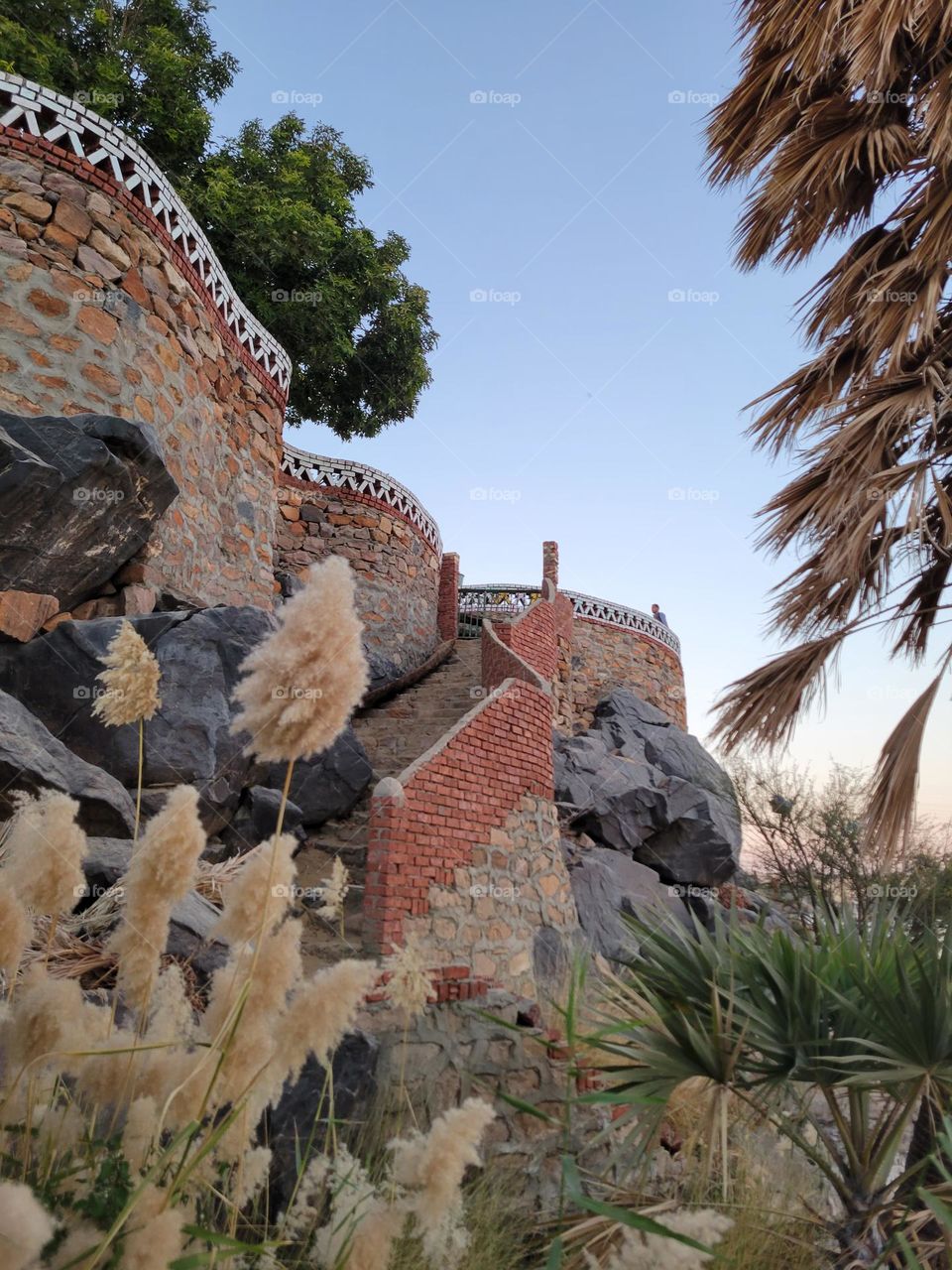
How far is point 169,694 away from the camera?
6.10 m

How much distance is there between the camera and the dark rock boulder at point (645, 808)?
1375cm

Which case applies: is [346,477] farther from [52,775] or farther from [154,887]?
[154,887]

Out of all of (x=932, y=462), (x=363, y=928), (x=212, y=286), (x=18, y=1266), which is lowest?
(x=18, y=1266)

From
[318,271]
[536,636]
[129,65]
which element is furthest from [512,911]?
[129,65]

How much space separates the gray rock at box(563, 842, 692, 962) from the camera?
36.3ft

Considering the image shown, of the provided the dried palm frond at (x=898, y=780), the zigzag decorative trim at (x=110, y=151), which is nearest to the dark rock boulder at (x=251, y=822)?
the dried palm frond at (x=898, y=780)

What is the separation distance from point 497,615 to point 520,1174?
53.0 feet

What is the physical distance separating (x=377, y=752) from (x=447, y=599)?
7.64m

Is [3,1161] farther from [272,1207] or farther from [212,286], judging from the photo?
[212,286]

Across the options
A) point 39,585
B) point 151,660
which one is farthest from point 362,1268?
point 39,585

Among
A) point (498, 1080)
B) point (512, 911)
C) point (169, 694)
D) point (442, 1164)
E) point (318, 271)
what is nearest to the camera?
point (442, 1164)

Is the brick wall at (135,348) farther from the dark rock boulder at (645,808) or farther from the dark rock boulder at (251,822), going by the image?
the dark rock boulder at (645,808)

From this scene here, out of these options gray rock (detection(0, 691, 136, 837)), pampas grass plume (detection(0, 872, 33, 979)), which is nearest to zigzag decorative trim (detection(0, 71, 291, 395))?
gray rock (detection(0, 691, 136, 837))

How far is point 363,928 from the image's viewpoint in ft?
20.4
